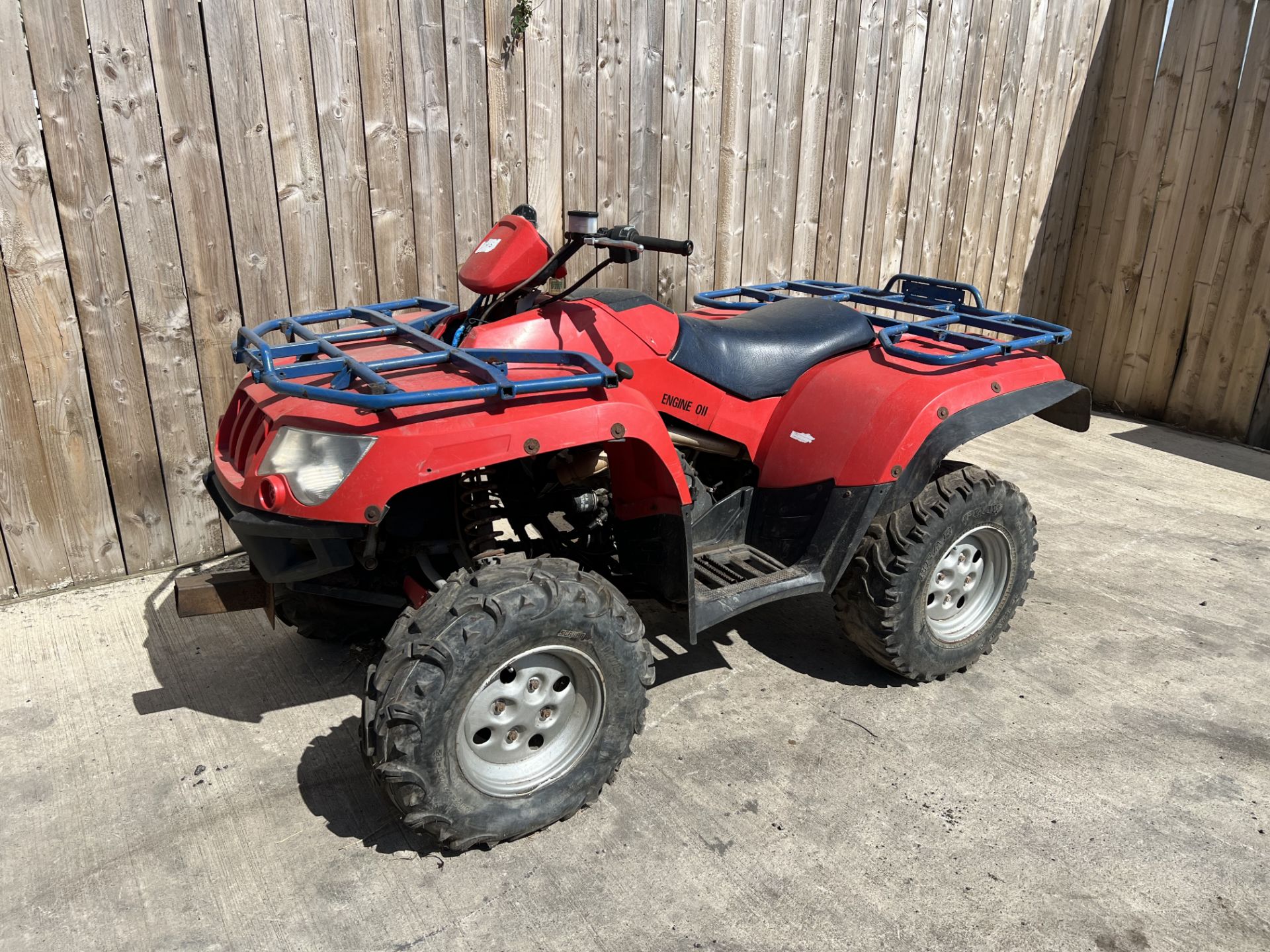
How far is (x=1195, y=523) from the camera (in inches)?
201

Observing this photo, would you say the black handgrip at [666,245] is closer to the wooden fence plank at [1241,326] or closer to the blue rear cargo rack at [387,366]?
the blue rear cargo rack at [387,366]

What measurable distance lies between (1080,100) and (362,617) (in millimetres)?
6458

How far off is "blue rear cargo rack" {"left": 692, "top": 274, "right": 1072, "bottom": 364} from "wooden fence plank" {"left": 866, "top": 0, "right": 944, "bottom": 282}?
5.05 ft

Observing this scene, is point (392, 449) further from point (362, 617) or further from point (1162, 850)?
point (1162, 850)

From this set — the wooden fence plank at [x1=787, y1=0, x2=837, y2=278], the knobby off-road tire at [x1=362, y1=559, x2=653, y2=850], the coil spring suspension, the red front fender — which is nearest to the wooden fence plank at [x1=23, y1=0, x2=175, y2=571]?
the red front fender

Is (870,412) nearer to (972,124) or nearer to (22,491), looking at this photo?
(22,491)

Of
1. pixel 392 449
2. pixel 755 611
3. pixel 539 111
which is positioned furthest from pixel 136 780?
pixel 539 111

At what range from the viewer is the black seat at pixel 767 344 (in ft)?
10.6

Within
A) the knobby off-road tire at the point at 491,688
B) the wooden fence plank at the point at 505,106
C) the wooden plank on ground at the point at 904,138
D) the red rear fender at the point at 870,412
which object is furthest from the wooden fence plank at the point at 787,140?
the knobby off-road tire at the point at 491,688

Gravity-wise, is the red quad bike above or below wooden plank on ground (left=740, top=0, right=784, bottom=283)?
below

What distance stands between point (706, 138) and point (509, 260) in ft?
8.81

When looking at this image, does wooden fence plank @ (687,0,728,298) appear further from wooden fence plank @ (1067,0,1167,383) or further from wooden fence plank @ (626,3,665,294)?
wooden fence plank @ (1067,0,1167,383)

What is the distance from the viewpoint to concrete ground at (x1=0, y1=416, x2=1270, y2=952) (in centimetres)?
243

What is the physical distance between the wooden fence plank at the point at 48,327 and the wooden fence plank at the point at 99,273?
0.04 meters
